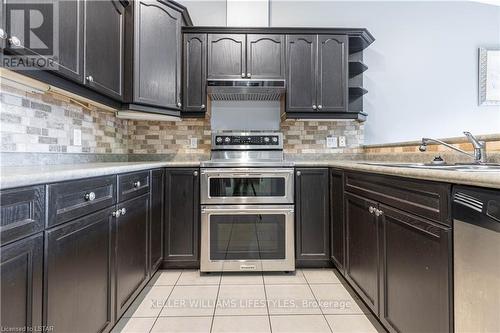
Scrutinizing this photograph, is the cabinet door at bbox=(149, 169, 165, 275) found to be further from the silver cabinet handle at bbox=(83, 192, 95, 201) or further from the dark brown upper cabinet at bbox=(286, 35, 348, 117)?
the dark brown upper cabinet at bbox=(286, 35, 348, 117)

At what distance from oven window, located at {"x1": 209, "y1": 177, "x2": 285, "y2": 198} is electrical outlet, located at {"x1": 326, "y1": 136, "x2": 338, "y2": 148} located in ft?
2.94

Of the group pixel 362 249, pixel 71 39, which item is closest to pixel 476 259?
pixel 362 249

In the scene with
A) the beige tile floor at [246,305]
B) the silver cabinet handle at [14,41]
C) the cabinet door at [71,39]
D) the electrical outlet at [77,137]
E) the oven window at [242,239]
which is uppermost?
the cabinet door at [71,39]

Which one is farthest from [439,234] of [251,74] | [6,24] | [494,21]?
[494,21]

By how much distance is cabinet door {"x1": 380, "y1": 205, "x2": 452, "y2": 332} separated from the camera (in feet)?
3.18

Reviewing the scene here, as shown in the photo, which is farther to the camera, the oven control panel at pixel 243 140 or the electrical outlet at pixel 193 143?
the electrical outlet at pixel 193 143

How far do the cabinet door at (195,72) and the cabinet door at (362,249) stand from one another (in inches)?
60.3

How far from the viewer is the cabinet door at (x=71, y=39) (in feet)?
4.63

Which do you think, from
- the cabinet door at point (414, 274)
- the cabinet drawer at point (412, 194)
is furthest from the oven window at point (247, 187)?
the cabinet door at point (414, 274)

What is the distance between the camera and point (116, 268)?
1412 millimetres

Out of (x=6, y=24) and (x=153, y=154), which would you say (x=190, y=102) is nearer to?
(x=153, y=154)

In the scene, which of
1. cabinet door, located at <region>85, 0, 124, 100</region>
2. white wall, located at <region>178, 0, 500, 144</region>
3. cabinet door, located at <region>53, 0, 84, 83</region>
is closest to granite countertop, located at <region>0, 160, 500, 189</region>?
cabinet door, located at <region>53, 0, 84, 83</region>

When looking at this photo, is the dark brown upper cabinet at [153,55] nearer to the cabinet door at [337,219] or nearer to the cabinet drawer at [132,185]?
the cabinet drawer at [132,185]

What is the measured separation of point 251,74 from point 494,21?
2.72 m
